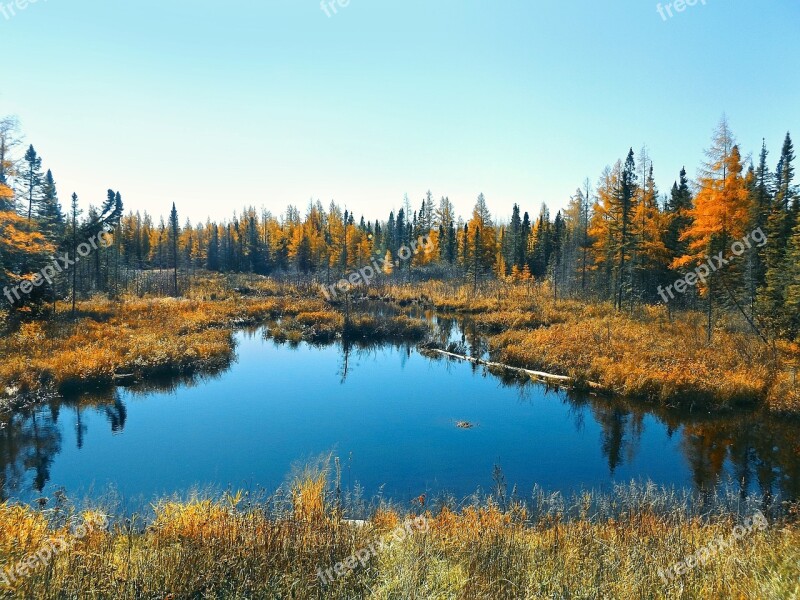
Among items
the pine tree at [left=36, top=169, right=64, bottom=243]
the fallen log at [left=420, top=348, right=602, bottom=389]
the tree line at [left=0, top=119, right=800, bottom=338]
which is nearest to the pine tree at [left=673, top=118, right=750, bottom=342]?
the tree line at [left=0, top=119, right=800, bottom=338]

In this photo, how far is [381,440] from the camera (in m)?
14.1

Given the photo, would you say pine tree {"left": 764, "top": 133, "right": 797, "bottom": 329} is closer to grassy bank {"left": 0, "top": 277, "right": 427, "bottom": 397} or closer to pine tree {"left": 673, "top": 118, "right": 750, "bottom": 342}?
pine tree {"left": 673, "top": 118, "right": 750, "bottom": 342}

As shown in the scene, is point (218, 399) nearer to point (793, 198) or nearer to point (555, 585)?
point (555, 585)

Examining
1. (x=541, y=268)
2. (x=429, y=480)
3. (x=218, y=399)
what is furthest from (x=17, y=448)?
(x=541, y=268)

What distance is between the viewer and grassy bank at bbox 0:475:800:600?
4.62m

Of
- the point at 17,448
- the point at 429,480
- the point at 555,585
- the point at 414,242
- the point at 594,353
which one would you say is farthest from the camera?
the point at 414,242

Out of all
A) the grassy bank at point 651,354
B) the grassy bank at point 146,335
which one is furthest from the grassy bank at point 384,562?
the grassy bank at point 146,335

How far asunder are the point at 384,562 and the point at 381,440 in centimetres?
875

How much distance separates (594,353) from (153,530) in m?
19.4

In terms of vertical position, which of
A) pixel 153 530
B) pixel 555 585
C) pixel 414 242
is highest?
pixel 414 242

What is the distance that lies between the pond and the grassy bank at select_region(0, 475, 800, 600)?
4.09m

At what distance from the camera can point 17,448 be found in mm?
12523

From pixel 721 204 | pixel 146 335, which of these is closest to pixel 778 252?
pixel 721 204

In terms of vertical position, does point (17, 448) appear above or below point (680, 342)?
below
